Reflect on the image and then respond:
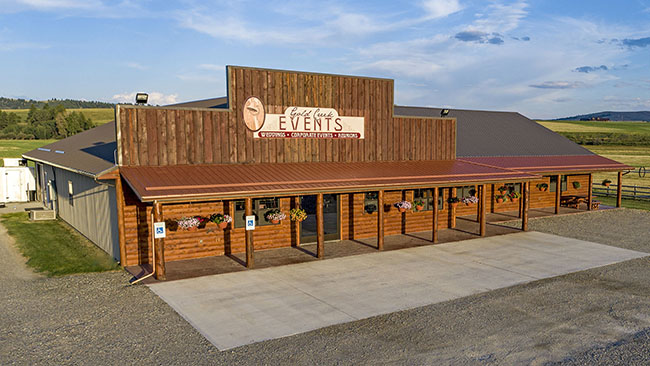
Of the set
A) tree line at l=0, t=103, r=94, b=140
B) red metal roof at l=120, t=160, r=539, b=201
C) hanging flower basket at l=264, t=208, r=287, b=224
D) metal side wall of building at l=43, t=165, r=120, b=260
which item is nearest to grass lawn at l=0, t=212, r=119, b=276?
metal side wall of building at l=43, t=165, r=120, b=260

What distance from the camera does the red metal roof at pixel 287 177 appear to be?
13047 mm

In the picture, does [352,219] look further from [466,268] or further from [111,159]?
[111,159]

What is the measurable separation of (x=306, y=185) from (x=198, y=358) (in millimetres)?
7354

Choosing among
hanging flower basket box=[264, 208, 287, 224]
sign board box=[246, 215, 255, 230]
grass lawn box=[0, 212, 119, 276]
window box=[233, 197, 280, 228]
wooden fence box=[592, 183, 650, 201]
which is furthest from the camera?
wooden fence box=[592, 183, 650, 201]

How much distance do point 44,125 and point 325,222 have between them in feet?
369

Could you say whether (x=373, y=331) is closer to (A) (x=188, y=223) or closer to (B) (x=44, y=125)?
(A) (x=188, y=223)

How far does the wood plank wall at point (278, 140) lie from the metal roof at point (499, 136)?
6.64 meters

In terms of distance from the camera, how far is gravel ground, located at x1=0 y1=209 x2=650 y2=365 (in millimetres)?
8227

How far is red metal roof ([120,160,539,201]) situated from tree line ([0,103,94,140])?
99.1m

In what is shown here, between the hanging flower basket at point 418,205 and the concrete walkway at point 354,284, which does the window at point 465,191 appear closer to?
the hanging flower basket at point 418,205

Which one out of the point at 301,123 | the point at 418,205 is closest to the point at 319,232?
the point at 301,123

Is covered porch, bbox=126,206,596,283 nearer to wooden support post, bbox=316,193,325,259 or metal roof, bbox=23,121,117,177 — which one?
wooden support post, bbox=316,193,325,259

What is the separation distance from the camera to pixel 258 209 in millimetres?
15945

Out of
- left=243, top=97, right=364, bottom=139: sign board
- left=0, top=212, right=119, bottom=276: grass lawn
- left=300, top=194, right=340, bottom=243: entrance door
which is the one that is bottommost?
left=0, top=212, right=119, bottom=276: grass lawn
